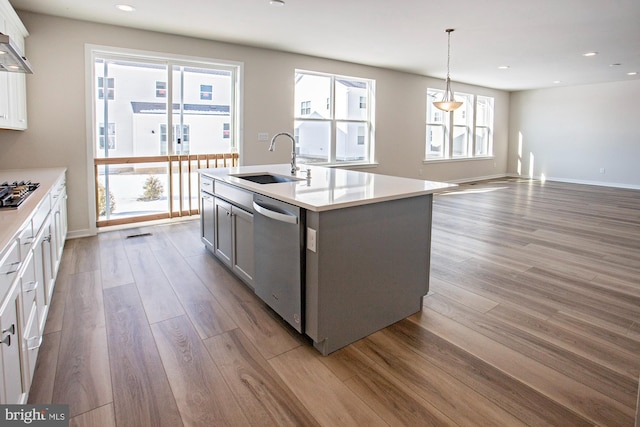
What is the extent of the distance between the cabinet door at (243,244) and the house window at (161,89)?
2.83 meters

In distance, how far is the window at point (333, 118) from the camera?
21.4 feet

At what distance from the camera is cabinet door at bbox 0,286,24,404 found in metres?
1.28

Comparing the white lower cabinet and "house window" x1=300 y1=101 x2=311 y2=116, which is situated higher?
"house window" x1=300 y1=101 x2=311 y2=116

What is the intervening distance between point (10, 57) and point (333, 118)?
5.29 m

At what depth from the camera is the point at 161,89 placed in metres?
5.00

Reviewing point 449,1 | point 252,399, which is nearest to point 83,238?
point 252,399

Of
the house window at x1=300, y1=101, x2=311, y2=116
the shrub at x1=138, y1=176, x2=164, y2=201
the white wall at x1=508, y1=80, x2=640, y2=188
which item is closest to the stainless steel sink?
the shrub at x1=138, y1=176, x2=164, y2=201

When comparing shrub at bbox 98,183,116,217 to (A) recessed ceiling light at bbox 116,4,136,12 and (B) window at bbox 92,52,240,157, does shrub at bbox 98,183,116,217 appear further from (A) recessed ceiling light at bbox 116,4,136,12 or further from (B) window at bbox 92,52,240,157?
(A) recessed ceiling light at bbox 116,4,136,12

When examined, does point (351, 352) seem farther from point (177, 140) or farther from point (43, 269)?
point (177, 140)

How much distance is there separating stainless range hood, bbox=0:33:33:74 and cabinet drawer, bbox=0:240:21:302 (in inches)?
38.1

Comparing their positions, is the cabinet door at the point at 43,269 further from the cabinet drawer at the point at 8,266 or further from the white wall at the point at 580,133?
the white wall at the point at 580,133

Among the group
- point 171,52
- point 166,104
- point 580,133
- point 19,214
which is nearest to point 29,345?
point 19,214

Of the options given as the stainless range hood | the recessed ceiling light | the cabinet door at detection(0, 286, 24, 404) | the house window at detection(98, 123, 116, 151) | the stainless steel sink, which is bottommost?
the cabinet door at detection(0, 286, 24, 404)

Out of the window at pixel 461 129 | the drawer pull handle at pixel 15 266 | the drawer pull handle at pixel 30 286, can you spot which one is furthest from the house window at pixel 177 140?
the window at pixel 461 129
